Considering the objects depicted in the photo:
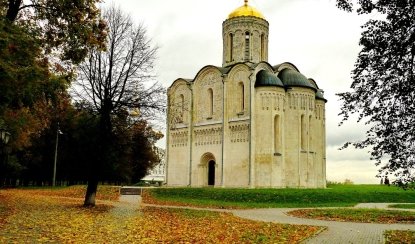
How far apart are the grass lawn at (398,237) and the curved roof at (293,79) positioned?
82.5ft

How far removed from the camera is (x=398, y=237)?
1224 cm

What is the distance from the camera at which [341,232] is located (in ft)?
44.0

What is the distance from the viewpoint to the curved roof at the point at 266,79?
1423 inches

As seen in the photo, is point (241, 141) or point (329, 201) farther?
point (241, 141)

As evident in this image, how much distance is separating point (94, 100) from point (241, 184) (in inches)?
719

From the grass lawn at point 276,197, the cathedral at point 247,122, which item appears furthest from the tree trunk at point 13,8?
the cathedral at point 247,122

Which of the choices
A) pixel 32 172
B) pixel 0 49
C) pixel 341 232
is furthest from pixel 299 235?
pixel 32 172

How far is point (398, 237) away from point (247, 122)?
24.2 m

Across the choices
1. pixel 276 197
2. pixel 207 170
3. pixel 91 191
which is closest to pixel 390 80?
pixel 91 191

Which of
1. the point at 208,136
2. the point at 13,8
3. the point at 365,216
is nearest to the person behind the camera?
the point at 13,8

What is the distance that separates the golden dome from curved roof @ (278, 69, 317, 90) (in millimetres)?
6879

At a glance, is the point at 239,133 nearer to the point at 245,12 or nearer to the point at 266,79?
the point at 266,79

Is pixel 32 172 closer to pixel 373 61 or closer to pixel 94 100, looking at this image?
pixel 94 100

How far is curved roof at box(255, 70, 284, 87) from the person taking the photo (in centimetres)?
3616
